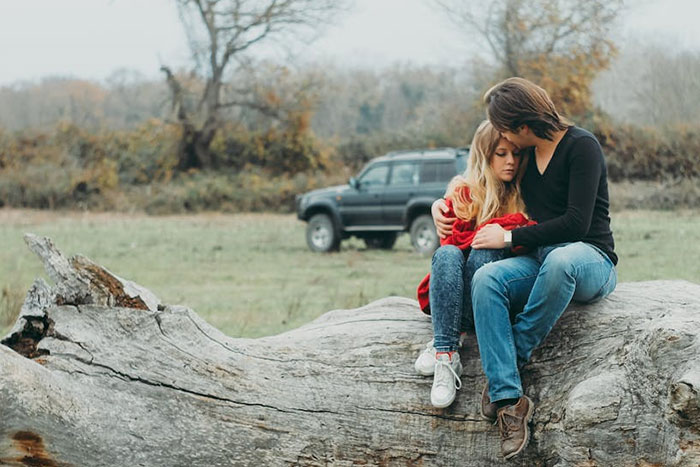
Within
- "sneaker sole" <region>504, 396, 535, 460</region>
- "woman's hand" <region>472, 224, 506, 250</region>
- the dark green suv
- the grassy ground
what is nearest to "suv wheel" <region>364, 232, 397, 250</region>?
the dark green suv

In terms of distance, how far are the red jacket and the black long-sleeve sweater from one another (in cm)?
11

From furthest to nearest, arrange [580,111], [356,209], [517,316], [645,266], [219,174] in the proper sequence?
[219,174] < [580,111] < [356,209] < [645,266] < [517,316]

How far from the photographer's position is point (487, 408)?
3.89 meters

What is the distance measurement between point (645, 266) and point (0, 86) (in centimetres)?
5569

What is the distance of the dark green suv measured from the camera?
18.9 meters

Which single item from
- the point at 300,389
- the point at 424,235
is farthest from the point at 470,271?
the point at 424,235

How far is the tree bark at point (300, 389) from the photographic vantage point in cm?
364

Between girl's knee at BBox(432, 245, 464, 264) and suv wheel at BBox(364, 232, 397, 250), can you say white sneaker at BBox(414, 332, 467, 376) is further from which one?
suv wheel at BBox(364, 232, 397, 250)

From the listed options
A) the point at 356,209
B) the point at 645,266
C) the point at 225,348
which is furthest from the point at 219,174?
the point at 225,348

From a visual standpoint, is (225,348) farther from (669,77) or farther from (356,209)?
(669,77)

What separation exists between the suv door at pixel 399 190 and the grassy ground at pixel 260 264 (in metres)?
0.82

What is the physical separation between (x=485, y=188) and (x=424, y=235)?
1436 centimetres

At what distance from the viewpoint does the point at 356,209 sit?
1995 cm

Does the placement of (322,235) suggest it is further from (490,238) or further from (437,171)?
(490,238)
